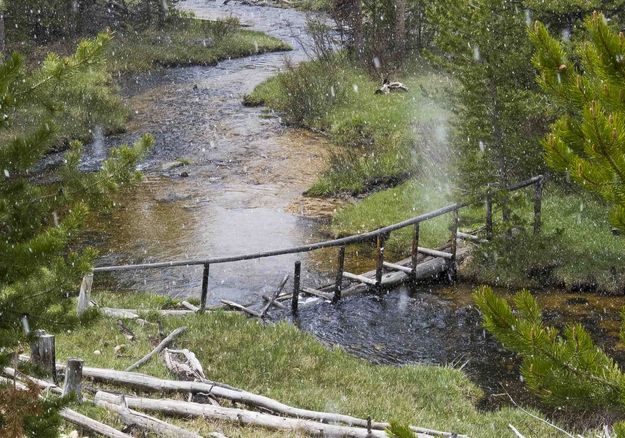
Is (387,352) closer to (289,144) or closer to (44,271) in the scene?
(44,271)

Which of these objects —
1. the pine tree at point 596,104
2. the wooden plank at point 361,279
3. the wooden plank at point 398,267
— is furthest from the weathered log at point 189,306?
the pine tree at point 596,104

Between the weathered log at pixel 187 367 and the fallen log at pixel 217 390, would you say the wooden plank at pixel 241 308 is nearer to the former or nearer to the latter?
the weathered log at pixel 187 367

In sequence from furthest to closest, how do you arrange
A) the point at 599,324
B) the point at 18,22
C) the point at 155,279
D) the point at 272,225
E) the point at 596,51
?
the point at 18,22, the point at 272,225, the point at 155,279, the point at 599,324, the point at 596,51

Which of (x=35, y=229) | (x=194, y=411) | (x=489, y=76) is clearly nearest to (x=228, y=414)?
(x=194, y=411)

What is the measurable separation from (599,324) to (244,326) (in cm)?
704

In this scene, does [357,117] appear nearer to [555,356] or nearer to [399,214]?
[399,214]

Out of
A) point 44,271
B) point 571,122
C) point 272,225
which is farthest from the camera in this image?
point 272,225

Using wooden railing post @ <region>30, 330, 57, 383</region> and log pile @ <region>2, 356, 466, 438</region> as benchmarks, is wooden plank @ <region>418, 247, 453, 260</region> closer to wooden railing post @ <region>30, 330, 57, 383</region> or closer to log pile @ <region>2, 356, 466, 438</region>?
log pile @ <region>2, 356, 466, 438</region>

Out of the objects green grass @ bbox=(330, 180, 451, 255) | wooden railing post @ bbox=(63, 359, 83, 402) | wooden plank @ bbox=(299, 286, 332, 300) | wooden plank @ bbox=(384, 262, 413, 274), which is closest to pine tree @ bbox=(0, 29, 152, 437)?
wooden railing post @ bbox=(63, 359, 83, 402)

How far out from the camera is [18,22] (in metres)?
41.9

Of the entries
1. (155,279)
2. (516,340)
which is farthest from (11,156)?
(155,279)

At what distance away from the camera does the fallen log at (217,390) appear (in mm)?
9898

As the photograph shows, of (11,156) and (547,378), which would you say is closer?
(547,378)

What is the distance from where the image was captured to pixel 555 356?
15.3 ft
